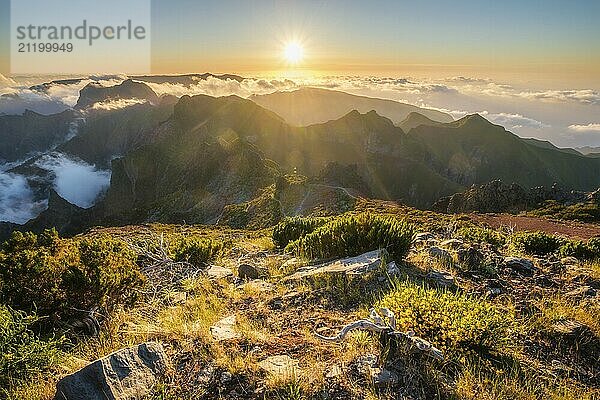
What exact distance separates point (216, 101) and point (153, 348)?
18691 cm

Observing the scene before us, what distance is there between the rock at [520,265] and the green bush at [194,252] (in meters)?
7.20

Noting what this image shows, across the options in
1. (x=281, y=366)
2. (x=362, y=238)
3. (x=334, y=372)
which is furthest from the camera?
(x=362, y=238)

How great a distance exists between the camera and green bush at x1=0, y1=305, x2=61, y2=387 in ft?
12.7

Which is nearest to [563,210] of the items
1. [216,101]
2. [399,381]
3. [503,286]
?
[503,286]

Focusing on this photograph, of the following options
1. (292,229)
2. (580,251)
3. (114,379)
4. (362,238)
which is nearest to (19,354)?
(114,379)

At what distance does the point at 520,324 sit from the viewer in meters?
4.75

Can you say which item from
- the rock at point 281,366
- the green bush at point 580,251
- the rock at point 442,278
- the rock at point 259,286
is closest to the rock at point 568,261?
the green bush at point 580,251

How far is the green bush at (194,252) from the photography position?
9532 mm

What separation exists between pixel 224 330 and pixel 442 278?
3.71 meters

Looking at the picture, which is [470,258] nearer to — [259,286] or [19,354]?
[259,286]

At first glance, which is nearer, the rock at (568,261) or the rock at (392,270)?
the rock at (392,270)

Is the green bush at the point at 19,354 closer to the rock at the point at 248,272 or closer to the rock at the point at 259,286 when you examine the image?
the rock at the point at 259,286

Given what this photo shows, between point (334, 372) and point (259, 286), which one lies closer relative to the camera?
point (334, 372)

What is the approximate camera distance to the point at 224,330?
4.70 meters
